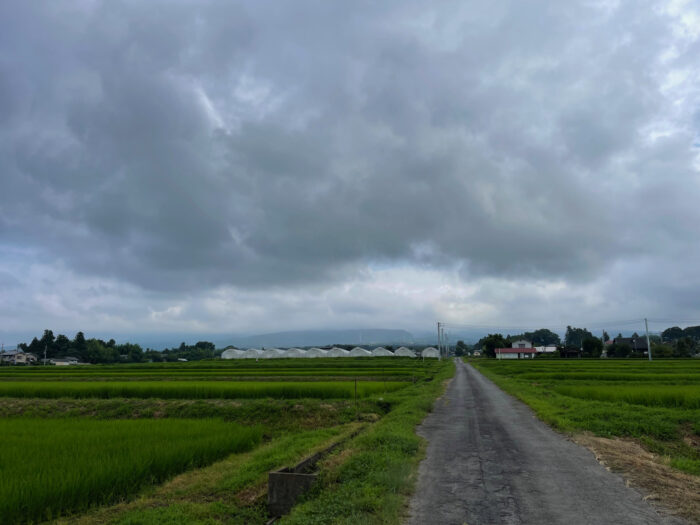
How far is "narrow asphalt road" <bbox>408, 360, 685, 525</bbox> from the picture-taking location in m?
6.64

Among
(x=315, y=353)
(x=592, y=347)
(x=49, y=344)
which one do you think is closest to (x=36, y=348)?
(x=49, y=344)

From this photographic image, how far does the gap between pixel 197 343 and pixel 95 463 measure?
602 ft

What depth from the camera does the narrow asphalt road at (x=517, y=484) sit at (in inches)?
262

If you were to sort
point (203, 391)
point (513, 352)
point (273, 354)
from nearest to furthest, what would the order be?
1. point (203, 391)
2. point (273, 354)
3. point (513, 352)

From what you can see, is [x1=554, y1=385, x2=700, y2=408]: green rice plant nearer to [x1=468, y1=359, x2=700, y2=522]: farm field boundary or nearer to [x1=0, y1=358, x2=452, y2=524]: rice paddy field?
[x1=468, y1=359, x2=700, y2=522]: farm field boundary

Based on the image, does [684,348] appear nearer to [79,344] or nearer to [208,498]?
[208,498]

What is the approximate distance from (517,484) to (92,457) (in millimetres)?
9735

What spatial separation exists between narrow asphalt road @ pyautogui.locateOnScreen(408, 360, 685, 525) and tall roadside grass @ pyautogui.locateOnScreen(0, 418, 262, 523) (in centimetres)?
626

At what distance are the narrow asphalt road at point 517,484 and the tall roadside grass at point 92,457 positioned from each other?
626cm

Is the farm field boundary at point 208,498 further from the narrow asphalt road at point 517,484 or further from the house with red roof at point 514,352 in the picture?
the house with red roof at point 514,352

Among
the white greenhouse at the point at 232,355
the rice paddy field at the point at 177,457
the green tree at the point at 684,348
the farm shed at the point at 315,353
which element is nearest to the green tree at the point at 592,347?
the green tree at the point at 684,348

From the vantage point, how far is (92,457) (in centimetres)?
1048

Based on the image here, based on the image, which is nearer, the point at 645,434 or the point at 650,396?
the point at 645,434

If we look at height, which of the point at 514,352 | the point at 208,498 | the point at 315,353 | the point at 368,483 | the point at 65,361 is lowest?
the point at 65,361
